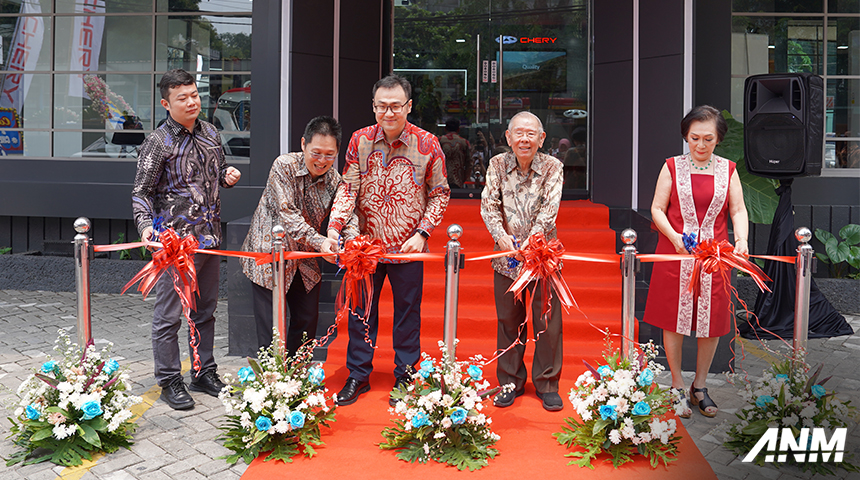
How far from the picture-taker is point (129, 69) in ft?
26.0

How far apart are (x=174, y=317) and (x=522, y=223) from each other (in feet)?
6.60

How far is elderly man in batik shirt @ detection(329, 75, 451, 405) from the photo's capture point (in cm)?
385

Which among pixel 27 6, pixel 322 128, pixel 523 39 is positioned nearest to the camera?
pixel 322 128

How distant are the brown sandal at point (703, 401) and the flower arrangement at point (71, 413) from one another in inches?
119

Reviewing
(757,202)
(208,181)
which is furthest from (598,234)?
(208,181)

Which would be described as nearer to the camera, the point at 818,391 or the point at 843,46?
the point at 818,391

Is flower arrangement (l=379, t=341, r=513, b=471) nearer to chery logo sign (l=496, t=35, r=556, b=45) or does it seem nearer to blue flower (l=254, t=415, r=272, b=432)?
blue flower (l=254, t=415, r=272, b=432)

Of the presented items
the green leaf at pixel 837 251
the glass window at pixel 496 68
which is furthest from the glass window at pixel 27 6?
the green leaf at pixel 837 251

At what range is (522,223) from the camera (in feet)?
12.6

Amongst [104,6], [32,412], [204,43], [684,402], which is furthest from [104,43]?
[684,402]

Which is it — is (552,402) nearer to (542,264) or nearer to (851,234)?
(542,264)

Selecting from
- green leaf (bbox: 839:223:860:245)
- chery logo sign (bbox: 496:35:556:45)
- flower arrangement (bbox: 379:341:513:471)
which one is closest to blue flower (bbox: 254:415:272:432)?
flower arrangement (bbox: 379:341:513:471)

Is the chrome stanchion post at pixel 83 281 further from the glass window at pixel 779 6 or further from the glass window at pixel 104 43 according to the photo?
the glass window at pixel 779 6

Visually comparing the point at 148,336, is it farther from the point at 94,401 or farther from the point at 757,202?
the point at 757,202
